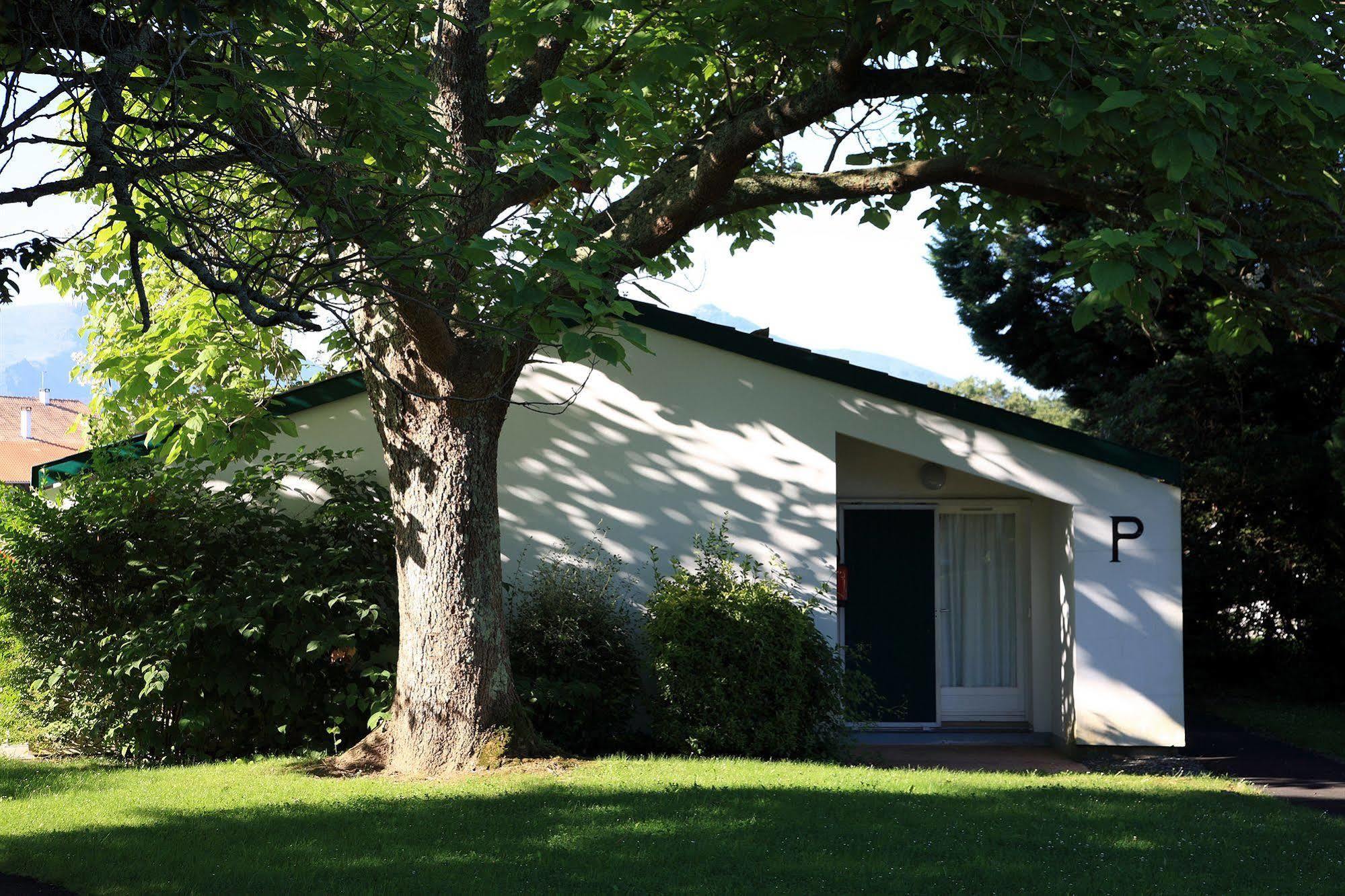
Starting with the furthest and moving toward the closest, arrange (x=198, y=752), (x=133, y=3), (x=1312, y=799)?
(x=198, y=752) → (x=1312, y=799) → (x=133, y=3)

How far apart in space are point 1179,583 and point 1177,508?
717mm

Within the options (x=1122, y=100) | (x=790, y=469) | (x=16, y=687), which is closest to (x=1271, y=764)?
(x=790, y=469)

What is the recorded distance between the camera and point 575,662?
1056 cm

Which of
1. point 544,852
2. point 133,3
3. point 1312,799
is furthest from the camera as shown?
point 1312,799

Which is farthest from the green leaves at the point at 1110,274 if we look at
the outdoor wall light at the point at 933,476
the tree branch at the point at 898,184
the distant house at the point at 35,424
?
the distant house at the point at 35,424

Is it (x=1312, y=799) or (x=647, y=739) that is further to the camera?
(x=647, y=739)

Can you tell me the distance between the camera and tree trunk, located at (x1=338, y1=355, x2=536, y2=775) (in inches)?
364

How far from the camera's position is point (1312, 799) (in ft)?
31.9

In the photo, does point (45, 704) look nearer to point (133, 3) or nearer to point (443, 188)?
point (443, 188)

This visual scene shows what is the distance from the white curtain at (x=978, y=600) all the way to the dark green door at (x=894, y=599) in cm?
20

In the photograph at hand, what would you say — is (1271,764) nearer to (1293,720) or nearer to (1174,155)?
(1293,720)

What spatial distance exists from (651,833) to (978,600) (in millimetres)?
7258

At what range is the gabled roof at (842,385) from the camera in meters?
11.5

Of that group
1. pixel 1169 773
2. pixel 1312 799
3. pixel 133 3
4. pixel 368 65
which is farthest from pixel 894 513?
pixel 133 3
